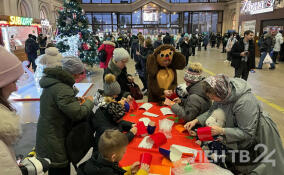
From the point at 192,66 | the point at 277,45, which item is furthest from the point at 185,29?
the point at 192,66

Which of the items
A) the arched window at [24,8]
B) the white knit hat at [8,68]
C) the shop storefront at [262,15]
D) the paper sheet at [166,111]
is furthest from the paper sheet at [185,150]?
the arched window at [24,8]

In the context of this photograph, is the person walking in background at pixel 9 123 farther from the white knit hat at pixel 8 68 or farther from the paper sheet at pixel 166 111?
the paper sheet at pixel 166 111

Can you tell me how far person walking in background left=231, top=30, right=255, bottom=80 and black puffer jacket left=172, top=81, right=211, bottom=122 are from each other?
3719mm

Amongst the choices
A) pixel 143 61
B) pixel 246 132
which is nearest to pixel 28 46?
pixel 143 61

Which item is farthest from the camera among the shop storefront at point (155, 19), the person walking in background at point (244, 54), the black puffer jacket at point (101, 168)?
the shop storefront at point (155, 19)

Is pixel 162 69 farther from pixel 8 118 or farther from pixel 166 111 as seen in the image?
pixel 8 118

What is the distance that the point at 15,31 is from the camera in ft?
41.1

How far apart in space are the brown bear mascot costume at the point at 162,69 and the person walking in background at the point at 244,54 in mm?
2907

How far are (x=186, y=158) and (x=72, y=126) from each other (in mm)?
1050

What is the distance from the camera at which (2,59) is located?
0.97 m

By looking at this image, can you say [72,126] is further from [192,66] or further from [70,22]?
[70,22]

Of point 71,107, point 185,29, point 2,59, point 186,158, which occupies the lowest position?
point 186,158

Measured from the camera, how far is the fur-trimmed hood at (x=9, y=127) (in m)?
0.89

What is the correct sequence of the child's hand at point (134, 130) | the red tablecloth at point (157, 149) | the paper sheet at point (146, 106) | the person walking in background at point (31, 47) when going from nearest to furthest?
1. the red tablecloth at point (157, 149)
2. the child's hand at point (134, 130)
3. the paper sheet at point (146, 106)
4. the person walking in background at point (31, 47)
